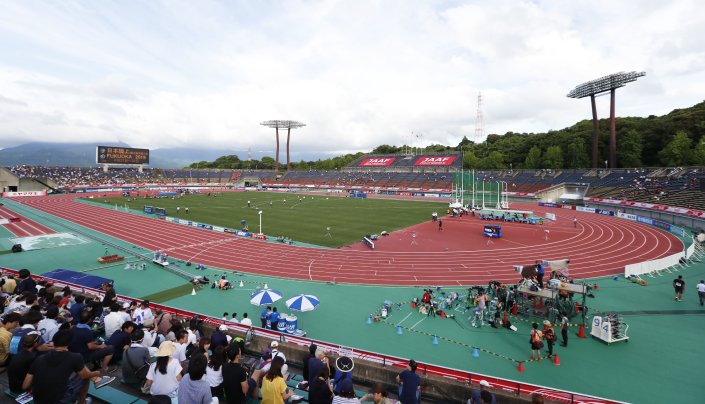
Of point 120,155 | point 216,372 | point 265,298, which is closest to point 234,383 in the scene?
point 216,372

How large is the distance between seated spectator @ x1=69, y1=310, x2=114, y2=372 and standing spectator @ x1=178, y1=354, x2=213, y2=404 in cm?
319

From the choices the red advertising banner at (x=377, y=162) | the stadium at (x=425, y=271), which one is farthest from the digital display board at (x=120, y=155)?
the red advertising banner at (x=377, y=162)

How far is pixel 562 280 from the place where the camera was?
15523 mm

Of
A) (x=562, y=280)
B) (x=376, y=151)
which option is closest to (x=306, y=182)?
(x=376, y=151)

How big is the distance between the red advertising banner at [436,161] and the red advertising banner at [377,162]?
34.8ft

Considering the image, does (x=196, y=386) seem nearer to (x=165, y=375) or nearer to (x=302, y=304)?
(x=165, y=375)

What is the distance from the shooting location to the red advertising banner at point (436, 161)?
10451 cm

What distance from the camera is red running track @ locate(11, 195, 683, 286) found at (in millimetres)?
21469

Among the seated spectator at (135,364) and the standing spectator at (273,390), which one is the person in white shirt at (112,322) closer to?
the seated spectator at (135,364)

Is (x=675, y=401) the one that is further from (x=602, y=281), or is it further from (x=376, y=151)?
(x=376, y=151)

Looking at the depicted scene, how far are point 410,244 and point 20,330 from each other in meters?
26.0

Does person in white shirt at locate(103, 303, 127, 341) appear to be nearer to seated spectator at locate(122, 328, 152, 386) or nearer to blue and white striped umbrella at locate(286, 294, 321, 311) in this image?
seated spectator at locate(122, 328, 152, 386)

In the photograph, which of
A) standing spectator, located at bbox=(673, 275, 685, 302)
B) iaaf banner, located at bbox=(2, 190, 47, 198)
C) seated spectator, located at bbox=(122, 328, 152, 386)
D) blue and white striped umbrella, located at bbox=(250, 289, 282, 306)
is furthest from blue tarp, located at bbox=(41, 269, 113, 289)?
iaaf banner, located at bbox=(2, 190, 47, 198)

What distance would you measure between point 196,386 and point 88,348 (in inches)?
141
